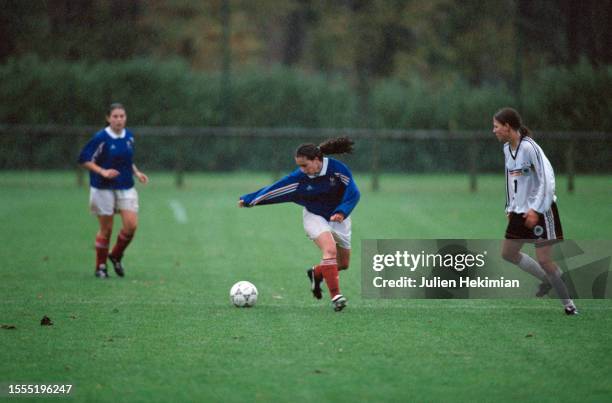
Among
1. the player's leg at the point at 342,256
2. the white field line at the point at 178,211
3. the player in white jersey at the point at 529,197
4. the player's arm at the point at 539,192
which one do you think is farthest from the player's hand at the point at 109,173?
the white field line at the point at 178,211

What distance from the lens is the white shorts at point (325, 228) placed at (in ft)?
32.8

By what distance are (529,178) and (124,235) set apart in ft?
17.4

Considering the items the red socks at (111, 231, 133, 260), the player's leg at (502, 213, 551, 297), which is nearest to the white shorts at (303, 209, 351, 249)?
the player's leg at (502, 213, 551, 297)

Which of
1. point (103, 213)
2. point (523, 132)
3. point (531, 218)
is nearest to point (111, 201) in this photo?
point (103, 213)

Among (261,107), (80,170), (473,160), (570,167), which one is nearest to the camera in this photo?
(570,167)

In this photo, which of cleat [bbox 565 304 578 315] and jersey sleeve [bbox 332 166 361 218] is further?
jersey sleeve [bbox 332 166 361 218]

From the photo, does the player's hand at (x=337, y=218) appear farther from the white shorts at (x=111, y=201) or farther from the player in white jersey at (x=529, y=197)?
the white shorts at (x=111, y=201)

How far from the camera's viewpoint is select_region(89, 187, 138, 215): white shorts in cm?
1231

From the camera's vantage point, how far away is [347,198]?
32.8 feet

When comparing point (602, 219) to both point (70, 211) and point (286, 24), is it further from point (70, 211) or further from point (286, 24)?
point (286, 24)

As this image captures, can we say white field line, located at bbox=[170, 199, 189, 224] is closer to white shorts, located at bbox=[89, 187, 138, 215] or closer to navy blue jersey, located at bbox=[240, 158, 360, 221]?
white shorts, located at bbox=[89, 187, 138, 215]

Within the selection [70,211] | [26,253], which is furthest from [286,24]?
[26,253]

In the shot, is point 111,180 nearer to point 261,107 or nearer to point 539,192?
point 539,192

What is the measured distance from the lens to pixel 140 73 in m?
35.8
